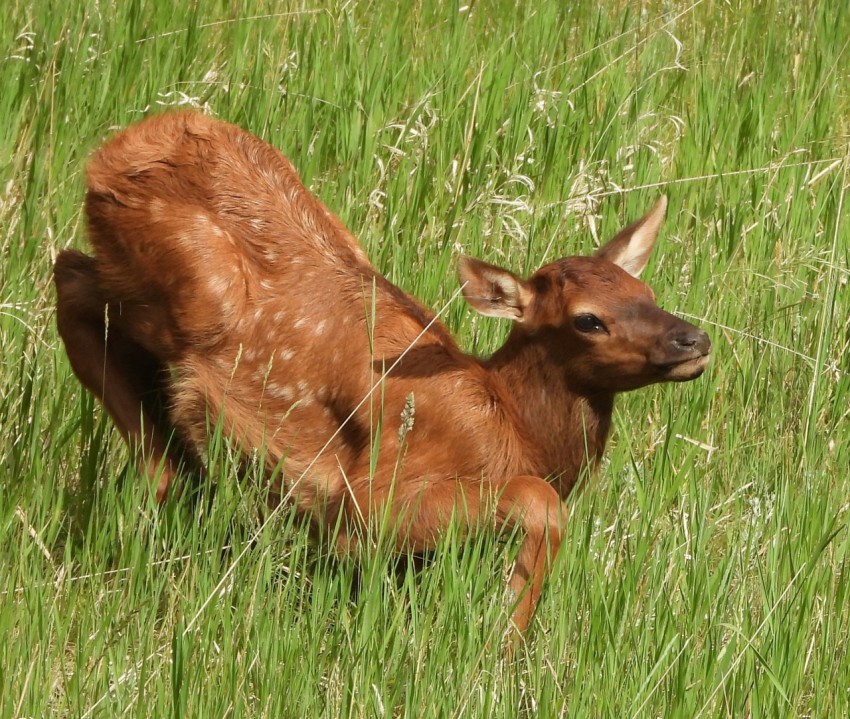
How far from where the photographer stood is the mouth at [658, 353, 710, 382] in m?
4.56

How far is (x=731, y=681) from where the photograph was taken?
3.91 metres

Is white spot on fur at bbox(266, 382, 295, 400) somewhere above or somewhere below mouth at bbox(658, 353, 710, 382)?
below

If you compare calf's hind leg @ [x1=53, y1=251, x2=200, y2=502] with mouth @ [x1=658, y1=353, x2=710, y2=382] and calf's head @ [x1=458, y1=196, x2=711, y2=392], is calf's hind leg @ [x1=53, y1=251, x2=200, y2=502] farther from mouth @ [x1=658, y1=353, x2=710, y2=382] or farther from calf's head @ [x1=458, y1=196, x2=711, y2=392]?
mouth @ [x1=658, y1=353, x2=710, y2=382]

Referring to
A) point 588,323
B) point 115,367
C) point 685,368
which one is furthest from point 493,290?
point 115,367

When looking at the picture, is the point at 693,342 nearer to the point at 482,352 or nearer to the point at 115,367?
the point at 482,352

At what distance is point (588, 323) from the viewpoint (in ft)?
15.8

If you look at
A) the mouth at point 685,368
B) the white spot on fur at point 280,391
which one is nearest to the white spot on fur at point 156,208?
the white spot on fur at point 280,391

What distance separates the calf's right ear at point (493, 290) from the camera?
4891mm

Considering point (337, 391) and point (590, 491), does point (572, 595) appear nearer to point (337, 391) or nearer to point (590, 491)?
point (590, 491)

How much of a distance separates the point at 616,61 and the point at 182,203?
9.78 feet

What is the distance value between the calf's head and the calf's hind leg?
1.19 m

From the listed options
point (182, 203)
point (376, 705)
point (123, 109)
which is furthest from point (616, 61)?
point (376, 705)

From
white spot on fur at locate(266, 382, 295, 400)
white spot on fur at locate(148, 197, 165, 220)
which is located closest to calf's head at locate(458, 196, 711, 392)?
white spot on fur at locate(266, 382, 295, 400)

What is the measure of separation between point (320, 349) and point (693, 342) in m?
1.27
